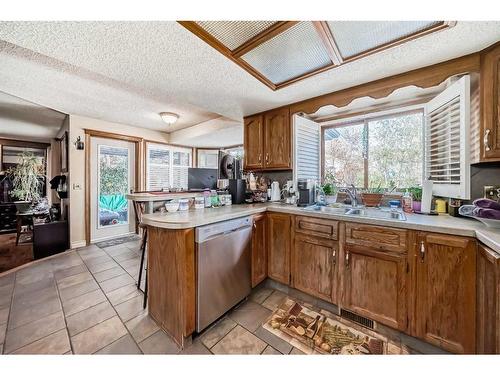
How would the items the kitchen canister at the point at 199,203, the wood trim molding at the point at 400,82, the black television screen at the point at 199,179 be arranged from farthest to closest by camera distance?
the black television screen at the point at 199,179 → the kitchen canister at the point at 199,203 → the wood trim molding at the point at 400,82

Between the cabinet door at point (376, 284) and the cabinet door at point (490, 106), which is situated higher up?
the cabinet door at point (490, 106)

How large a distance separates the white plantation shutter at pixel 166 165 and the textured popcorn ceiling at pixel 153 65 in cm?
184

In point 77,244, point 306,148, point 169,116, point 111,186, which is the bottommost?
point 77,244

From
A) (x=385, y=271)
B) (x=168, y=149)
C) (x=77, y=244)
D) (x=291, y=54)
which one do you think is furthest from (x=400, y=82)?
(x=77, y=244)

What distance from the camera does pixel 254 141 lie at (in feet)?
8.82

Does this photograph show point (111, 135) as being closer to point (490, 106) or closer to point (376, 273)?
point (376, 273)

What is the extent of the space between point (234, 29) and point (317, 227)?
1647 millimetres

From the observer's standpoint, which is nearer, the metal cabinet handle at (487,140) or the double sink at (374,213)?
the metal cabinet handle at (487,140)

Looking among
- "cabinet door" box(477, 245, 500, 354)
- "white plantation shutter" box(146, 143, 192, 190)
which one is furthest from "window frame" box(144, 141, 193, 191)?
"cabinet door" box(477, 245, 500, 354)

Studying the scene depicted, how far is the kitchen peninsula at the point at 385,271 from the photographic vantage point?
42.4 inches

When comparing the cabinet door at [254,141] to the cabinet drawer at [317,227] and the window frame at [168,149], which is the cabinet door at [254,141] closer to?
the cabinet drawer at [317,227]

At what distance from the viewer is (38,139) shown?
324 cm

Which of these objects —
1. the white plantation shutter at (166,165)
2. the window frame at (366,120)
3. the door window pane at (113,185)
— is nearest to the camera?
the window frame at (366,120)

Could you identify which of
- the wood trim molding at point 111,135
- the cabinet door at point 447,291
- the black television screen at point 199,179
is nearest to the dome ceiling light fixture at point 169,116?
the black television screen at point 199,179
